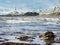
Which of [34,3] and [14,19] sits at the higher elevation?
[34,3]

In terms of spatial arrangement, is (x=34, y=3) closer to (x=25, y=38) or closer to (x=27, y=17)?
(x=27, y=17)

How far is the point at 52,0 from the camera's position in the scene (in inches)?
219

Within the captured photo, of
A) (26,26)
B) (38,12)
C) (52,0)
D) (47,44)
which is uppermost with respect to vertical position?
(52,0)

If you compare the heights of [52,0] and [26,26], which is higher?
[52,0]

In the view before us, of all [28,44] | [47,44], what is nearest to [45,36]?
[47,44]

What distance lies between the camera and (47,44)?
543 centimetres

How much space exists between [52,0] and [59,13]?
46 centimetres

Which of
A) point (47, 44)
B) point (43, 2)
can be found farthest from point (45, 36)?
point (43, 2)

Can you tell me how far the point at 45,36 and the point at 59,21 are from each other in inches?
25.2

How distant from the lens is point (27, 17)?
5.55 m

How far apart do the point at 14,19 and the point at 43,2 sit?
3.42 feet

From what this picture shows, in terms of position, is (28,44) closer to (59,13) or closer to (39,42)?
(39,42)

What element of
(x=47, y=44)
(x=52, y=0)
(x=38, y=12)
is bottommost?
→ (x=47, y=44)

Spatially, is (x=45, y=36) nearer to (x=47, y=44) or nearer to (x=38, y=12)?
(x=47, y=44)
